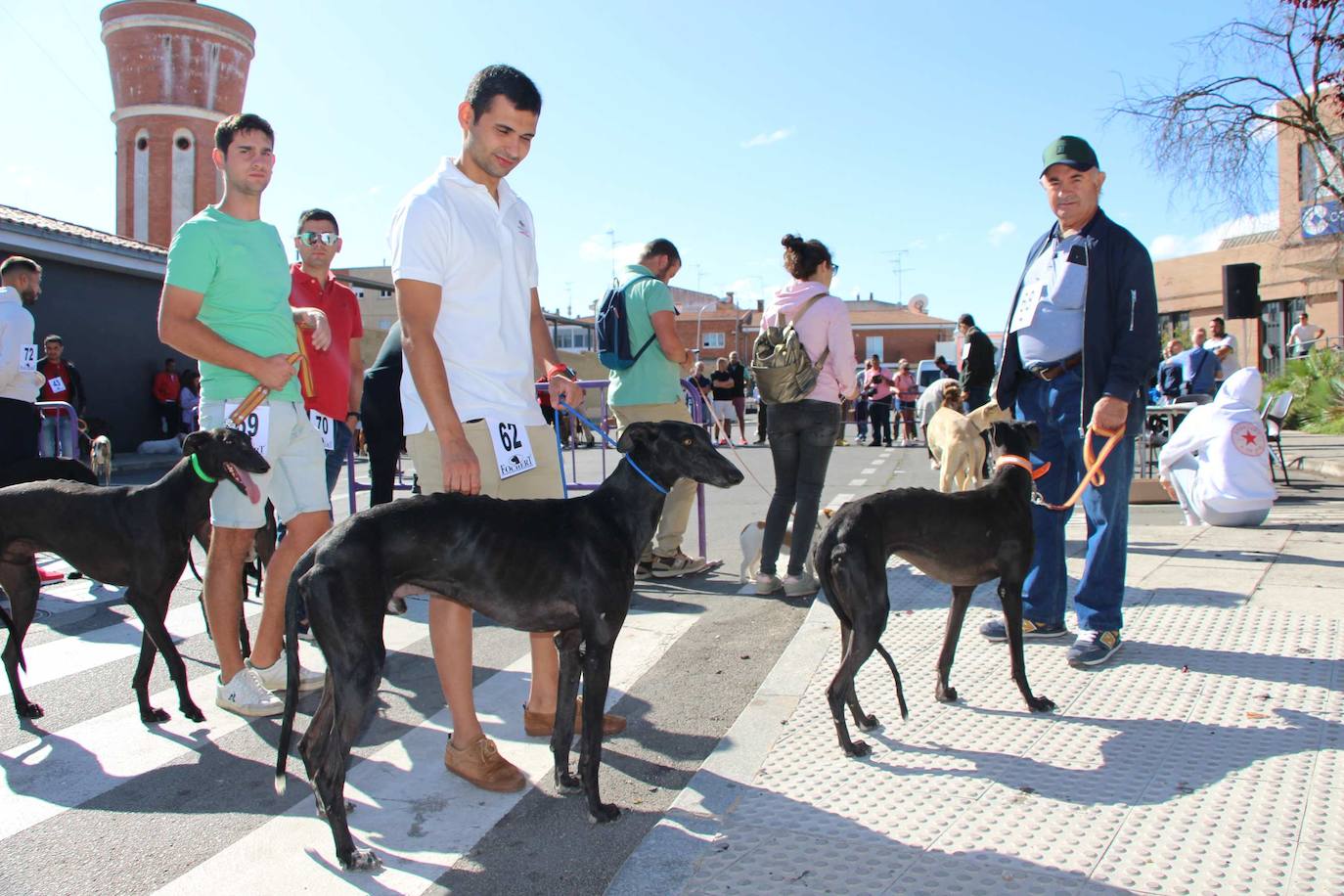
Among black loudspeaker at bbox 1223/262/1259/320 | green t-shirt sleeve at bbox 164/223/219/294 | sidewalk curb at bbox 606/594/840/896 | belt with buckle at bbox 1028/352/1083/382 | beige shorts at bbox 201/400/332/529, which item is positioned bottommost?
sidewalk curb at bbox 606/594/840/896

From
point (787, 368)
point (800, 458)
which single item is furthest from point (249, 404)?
point (800, 458)

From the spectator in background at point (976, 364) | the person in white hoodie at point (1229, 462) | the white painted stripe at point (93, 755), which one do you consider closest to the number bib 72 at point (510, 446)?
the white painted stripe at point (93, 755)

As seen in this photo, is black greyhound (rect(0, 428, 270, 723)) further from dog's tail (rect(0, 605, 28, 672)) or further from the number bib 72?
the number bib 72

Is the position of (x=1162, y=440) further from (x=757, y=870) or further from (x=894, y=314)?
(x=894, y=314)

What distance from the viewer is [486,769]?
11.0ft

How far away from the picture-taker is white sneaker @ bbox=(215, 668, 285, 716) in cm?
418

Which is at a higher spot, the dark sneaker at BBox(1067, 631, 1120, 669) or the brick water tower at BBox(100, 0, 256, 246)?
the brick water tower at BBox(100, 0, 256, 246)

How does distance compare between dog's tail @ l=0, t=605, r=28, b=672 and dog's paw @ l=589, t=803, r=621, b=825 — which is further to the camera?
dog's tail @ l=0, t=605, r=28, b=672

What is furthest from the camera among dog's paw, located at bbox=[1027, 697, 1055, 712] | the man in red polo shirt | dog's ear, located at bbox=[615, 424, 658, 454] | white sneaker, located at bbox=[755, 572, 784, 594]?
white sneaker, located at bbox=[755, 572, 784, 594]

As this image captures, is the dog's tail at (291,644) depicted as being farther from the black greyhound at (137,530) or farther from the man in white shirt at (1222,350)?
the man in white shirt at (1222,350)

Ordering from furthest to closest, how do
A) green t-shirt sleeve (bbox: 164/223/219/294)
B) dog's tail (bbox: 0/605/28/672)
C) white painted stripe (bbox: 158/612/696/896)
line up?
dog's tail (bbox: 0/605/28/672) → green t-shirt sleeve (bbox: 164/223/219/294) → white painted stripe (bbox: 158/612/696/896)

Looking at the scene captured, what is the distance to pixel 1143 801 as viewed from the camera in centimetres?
300

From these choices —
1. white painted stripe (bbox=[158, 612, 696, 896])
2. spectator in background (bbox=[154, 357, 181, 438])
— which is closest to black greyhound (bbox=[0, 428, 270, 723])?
white painted stripe (bbox=[158, 612, 696, 896])

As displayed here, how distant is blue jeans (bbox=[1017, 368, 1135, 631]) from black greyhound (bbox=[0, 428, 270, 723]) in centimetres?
353
